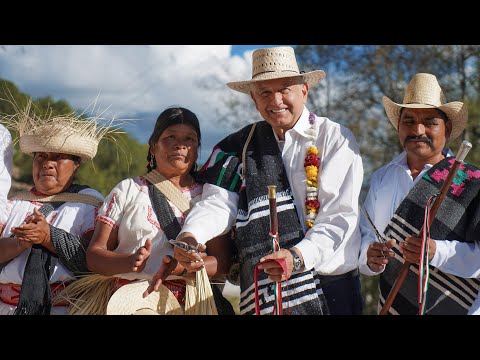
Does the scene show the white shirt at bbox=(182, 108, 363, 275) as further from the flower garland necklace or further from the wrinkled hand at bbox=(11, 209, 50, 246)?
the wrinkled hand at bbox=(11, 209, 50, 246)

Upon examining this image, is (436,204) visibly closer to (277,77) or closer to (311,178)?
(311,178)

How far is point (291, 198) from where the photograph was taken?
15.7 ft

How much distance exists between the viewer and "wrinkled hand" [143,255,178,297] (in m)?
4.62

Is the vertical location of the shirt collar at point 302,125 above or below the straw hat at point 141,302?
above

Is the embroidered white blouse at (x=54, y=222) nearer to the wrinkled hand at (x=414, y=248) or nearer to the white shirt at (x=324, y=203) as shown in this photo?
the white shirt at (x=324, y=203)

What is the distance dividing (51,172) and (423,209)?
91.0 inches

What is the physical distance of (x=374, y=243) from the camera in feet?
15.0

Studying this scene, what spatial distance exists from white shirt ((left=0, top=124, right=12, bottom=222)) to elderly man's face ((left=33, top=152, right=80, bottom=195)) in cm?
18

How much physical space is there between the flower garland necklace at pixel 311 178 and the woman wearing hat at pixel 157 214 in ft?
1.93

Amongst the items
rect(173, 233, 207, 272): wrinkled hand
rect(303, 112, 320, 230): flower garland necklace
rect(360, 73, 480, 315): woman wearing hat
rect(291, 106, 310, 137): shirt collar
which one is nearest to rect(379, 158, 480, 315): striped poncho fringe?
rect(360, 73, 480, 315): woman wearing hat

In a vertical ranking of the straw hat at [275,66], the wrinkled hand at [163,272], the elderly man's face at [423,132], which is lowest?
the wrinkled hand at [163,272]

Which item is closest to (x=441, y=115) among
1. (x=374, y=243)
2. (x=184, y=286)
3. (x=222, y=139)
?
(x=374, y=243)

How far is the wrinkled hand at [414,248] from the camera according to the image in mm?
4457

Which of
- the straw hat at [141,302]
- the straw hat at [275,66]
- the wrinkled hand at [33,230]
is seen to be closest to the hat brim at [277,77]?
the straw hat at [275,66]
